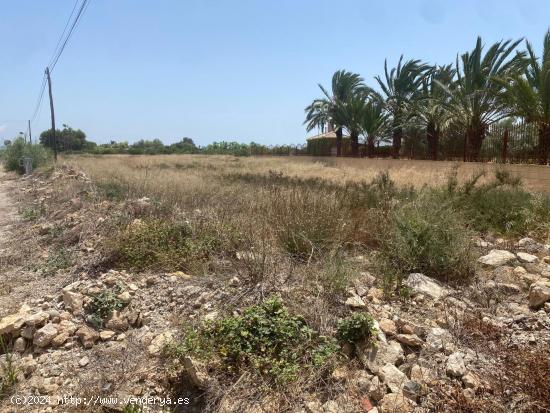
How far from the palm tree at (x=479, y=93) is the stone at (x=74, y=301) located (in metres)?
15.5

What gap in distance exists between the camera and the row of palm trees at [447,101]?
42.8ft

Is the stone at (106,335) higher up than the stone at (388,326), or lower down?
lower down

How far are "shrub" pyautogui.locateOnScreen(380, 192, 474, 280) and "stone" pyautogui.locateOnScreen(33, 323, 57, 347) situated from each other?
314cm

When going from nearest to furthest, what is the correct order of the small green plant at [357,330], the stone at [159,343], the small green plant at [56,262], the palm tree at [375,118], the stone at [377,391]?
the stone at [377,391] < the small green plant at [357,330] < the stone at [159,343] < the small green plant at [56,262] < the palm tree at [375,118]

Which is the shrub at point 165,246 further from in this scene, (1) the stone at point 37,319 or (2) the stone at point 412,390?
(2) the stone at point 412,390

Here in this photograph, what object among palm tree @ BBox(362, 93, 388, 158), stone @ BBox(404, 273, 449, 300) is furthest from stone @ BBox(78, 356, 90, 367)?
palm tree @ BBox(362, 93, 388, 158)

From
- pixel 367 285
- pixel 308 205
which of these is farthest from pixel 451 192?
pixel 367 285

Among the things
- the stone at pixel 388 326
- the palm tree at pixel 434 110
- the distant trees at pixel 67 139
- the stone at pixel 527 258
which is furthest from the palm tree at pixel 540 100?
the distant trees at pixel 67 139

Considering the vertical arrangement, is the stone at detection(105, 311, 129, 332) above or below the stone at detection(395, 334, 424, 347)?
below

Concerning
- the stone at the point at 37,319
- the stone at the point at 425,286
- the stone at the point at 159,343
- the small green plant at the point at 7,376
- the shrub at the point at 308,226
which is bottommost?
the small green plant at the point at 7,376

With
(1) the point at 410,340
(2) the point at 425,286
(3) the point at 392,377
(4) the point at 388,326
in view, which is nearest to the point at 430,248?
(2) the point at 425,286

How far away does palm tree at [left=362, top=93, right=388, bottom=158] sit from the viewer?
86.3ft

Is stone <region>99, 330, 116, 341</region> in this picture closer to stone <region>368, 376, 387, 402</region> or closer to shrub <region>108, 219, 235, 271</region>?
shrub <region>108, 219, 235, 271</region>

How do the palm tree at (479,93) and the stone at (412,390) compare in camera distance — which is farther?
the palm tree at (479,93)
